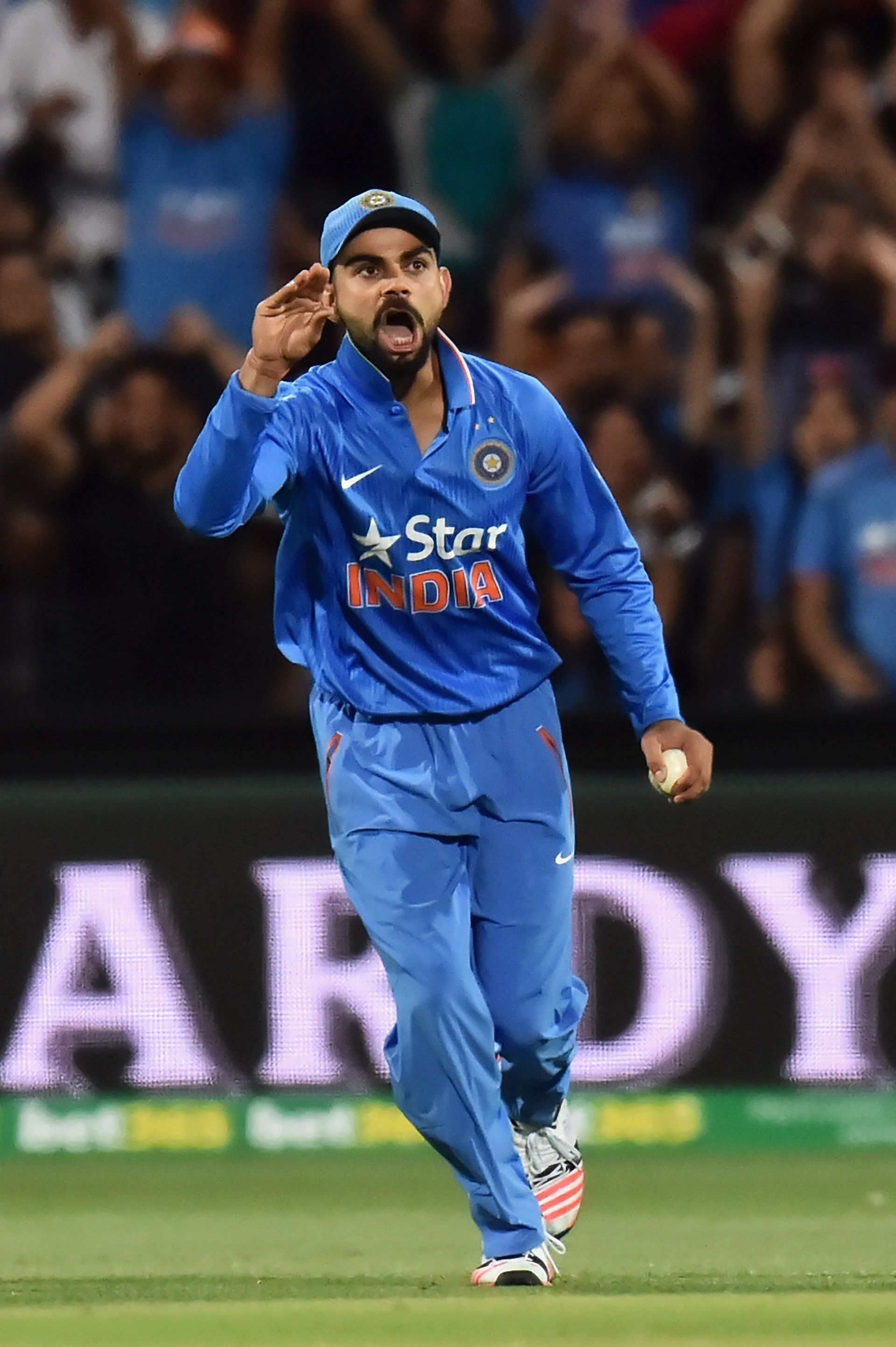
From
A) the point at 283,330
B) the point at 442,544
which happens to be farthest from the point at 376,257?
the point at 442,544

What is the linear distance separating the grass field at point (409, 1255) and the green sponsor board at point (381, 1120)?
6 centimetres

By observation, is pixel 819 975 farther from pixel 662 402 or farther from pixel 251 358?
pixel 251 358

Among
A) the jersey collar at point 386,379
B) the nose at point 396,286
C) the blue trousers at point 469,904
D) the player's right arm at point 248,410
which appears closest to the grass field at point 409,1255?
the blue trousers at point 469,904

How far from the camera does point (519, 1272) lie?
4.40 meters

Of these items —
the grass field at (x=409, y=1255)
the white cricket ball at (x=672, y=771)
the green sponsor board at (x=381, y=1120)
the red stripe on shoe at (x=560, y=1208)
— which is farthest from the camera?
the green sponsor board at (x=381, y=1120)

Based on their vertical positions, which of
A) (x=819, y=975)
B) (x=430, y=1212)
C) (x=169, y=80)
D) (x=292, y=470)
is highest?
(x=169, y=80)

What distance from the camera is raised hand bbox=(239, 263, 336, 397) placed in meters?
4.07

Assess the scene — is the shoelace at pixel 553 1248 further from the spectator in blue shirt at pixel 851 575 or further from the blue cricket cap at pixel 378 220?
the spectator in blue shirt at pixel 851 575

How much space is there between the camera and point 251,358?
4.10 metres

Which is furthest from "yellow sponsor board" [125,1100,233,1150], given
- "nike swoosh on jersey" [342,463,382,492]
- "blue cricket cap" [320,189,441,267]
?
"blue cricket cap" [320,189,441,267]

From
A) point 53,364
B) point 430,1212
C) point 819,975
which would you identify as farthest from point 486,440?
point 53,364

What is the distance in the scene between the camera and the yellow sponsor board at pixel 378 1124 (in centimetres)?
699

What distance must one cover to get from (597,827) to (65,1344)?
360 centimetres

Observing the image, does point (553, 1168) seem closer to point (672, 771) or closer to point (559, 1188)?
point (559, 1188)
